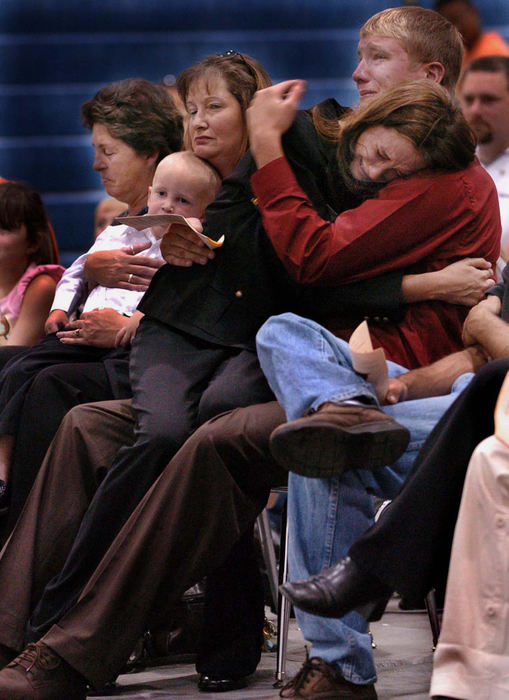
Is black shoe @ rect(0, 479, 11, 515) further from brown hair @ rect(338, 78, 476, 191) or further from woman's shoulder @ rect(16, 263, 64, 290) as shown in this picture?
brown hair @ rect(338, 78, 476, 191)

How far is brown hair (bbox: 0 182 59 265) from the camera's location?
12.8 feet

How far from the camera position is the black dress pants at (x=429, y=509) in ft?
7.06

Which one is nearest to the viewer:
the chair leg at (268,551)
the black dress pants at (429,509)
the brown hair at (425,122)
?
the black dress pants at (429,509)

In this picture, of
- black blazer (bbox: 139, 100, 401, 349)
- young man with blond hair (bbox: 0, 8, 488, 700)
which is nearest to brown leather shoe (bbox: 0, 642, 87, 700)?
young man with blond hair (bbox: 0, 8, 488, 700)

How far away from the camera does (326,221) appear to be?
2768 mm

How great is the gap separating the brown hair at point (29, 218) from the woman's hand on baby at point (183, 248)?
1.06 m

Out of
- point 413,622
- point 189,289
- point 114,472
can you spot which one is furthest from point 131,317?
point 413,622

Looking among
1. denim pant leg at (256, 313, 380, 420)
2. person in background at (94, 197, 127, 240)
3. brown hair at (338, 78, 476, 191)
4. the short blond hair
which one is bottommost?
person in background at (94, 197, 127, 240)

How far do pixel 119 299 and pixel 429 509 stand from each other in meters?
1.49

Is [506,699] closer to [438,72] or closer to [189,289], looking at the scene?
[189,289]

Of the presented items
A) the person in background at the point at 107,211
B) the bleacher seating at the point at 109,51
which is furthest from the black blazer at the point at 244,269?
the bleacher seating at the point at 109,51

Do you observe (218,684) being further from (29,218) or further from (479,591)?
(29,218)

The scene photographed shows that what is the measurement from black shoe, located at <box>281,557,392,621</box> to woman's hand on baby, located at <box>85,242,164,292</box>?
4.31 ft

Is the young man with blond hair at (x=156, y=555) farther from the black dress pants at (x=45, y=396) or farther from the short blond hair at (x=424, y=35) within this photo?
the short blond hair at (x=424, y=35)
